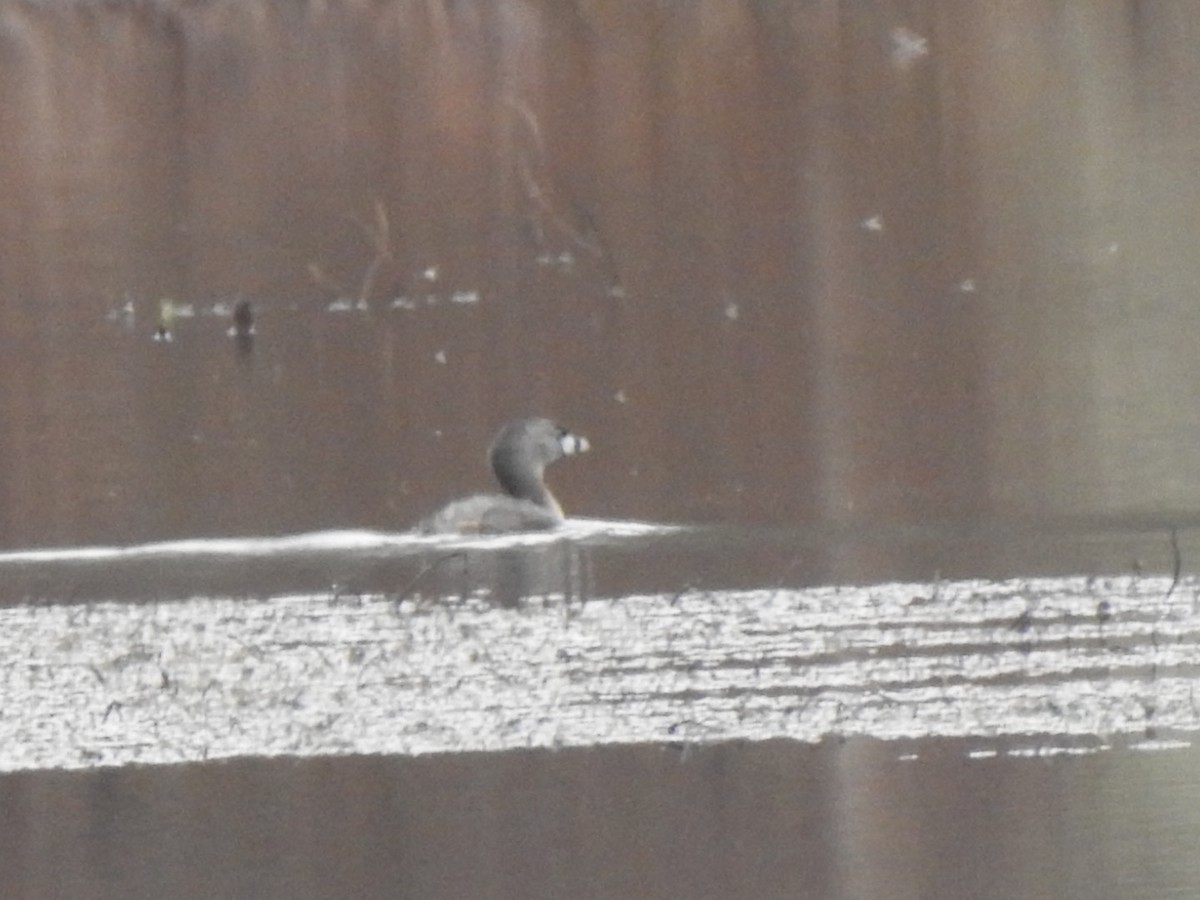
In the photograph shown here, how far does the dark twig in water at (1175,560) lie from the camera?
11422 millimetres

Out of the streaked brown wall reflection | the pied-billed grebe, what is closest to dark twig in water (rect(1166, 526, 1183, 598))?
the streaked brown wall reflection

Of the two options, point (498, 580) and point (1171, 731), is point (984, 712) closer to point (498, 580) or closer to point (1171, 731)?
point (1171, 731)

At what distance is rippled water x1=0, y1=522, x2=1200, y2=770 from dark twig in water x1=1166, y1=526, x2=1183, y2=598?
0.04m

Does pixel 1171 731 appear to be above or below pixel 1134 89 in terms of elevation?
below

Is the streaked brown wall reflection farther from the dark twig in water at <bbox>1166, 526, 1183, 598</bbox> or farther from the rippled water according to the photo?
the rippled water

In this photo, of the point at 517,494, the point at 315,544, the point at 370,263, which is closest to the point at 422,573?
the point at 315,544

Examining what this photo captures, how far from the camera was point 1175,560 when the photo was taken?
1229cm

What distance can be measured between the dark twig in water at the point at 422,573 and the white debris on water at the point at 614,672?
9 centimetres

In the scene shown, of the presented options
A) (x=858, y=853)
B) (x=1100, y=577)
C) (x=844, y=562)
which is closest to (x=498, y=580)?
(x=844, y=562)

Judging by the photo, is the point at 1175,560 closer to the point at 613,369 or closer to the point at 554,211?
the point at 613,369

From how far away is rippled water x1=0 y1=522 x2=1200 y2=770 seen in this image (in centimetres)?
943

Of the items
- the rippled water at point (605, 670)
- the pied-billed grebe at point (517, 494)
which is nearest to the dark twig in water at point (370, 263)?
the pied-billed grebe at point (517, 494)

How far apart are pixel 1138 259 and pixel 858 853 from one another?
19513 millimetres

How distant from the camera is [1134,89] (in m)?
38.4
